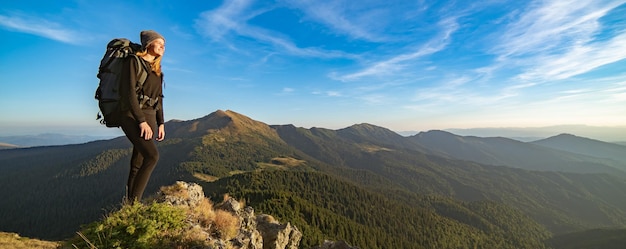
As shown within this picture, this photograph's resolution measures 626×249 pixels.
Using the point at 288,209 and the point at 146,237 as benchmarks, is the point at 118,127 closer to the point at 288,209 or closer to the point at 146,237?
the point at 146,237

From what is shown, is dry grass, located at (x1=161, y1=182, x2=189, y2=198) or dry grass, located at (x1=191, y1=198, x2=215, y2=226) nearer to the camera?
dry grass, located at (x1=191, y1=198, x2=215, y2=226)

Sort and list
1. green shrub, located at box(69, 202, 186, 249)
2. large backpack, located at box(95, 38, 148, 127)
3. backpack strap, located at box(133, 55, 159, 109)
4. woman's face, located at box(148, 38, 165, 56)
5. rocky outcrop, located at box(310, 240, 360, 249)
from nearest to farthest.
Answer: green shrub, located at box(69, 202, 186, 249)
large backpack, located at box(95, 38, 148, 127)
backpack strap, located at box(133, 55, 159, 109)
woman's face, located at box(148, 38, 165, 56)
rocky outcrop, located at box(310, 240, 360, 249)

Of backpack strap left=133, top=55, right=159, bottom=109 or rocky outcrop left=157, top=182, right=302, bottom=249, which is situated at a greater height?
backpack strap left=133, top=55, right=159, bottom=109

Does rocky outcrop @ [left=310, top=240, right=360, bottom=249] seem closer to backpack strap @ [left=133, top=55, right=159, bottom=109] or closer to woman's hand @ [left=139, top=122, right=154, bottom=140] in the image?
woman's hand @ [left=139, top=122, right=154, bottom=140]

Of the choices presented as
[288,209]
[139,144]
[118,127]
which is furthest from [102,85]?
[288,209]

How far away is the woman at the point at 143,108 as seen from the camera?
5.77m

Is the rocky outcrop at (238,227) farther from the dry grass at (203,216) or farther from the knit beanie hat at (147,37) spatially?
the knit beanie hat at (147,37)

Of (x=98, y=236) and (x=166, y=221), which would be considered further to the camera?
(x=166, y=221)

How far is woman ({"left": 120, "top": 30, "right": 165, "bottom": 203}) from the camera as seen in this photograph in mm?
5773

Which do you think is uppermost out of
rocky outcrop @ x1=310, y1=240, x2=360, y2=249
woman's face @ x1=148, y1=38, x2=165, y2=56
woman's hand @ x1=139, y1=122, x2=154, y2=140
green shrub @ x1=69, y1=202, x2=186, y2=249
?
woman's face @ x1=148, y1=38, x2=165, y2=56

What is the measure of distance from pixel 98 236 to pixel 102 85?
291cm

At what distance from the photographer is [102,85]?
574 centimetres

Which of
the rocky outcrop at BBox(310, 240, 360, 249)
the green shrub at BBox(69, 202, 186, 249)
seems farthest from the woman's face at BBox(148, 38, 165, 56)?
the rocky outcrop at BBox(310, 240, 360, 249)

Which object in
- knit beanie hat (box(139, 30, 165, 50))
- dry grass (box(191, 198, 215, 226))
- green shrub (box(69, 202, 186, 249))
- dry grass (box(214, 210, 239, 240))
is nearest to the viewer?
green shrub (box(69, 202, 186, 249))
